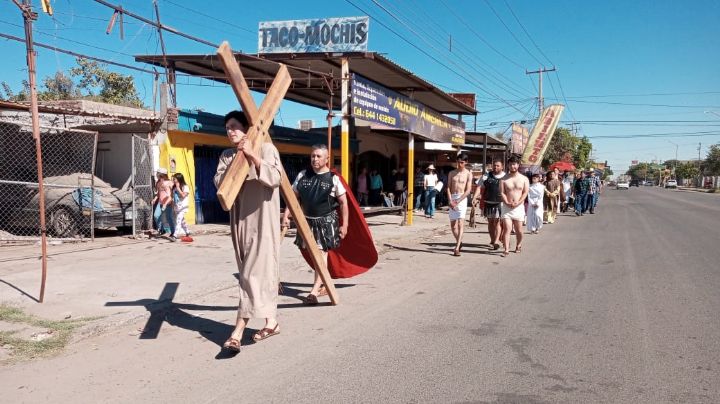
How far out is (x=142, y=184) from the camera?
12.0 m

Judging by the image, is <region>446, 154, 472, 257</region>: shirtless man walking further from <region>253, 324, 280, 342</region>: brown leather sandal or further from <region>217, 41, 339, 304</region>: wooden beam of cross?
<region>253, 324, 280, 342</region>: brown leather sandal

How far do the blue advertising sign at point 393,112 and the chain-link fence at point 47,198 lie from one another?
5313 mm

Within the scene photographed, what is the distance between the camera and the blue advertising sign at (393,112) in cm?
1149

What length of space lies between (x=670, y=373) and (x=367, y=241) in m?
3.15

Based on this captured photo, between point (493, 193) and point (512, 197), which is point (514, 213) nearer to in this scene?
point (512, 197)

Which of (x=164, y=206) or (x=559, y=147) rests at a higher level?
(x=559, y=147)

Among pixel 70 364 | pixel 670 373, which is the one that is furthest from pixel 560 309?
pixel 70 364

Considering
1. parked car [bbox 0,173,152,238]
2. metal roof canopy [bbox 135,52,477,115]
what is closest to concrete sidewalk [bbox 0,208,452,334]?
parked car [bbox 0,173,152,238]

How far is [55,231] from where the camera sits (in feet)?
33.8

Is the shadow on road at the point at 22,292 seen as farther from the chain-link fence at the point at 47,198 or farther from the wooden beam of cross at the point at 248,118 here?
the chain-link fence at the point at 47,198

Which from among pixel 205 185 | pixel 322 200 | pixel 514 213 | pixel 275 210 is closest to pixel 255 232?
pixel 275 210

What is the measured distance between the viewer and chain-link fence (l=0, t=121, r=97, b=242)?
10.2 metres

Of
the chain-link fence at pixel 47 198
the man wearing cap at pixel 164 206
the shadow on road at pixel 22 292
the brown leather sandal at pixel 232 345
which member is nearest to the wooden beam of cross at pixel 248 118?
the brown leather sandal at pixel 232 345

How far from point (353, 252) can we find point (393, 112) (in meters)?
7.90
